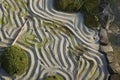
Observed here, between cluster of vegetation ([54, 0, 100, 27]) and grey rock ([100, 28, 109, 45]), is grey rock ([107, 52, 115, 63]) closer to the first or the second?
grey rock ([100, 28, 109, 45])

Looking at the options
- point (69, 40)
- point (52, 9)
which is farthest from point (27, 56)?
point (52, 9)

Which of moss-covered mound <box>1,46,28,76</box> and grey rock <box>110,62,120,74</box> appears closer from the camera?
moss-covered mound <box>1,46,28,76</box>

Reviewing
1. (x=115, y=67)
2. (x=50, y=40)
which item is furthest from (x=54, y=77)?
(x=115, y=67)

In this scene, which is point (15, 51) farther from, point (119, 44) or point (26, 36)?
point (119, 44)

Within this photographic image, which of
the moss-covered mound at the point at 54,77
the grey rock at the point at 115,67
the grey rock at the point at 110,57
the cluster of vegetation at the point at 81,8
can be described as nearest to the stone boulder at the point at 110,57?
the grey rock at the point at 110,57

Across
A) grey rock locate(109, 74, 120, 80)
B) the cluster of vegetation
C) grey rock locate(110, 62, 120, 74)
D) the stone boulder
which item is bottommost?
grey rock locate(109, 74, 120, 80)

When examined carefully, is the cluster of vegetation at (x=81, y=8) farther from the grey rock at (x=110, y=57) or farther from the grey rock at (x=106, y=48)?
the grey rock at (x=110, y=57)

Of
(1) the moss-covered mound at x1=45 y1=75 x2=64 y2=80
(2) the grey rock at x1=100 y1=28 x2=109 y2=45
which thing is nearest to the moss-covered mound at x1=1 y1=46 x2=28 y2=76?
(1) the moss-covered mound at x1=45 y1=75 x2=64 y2=80
